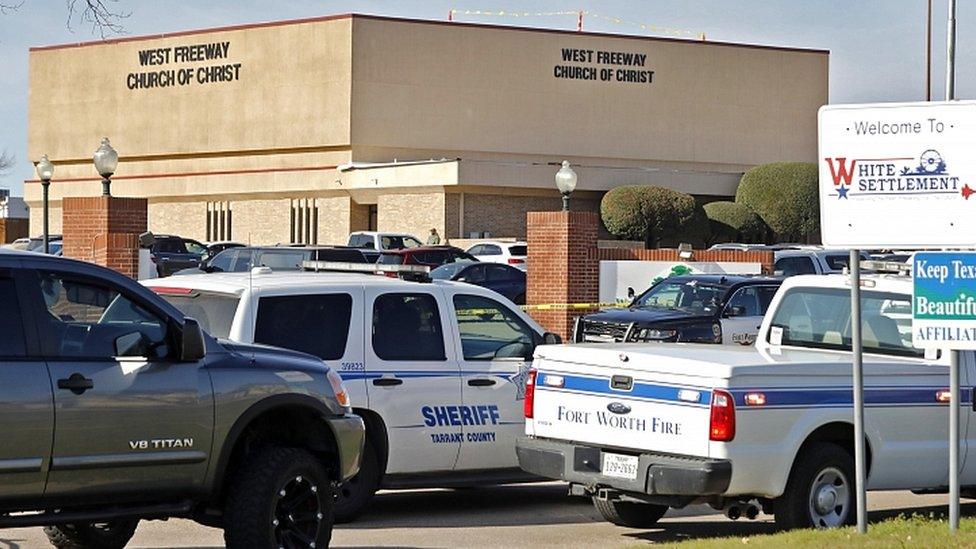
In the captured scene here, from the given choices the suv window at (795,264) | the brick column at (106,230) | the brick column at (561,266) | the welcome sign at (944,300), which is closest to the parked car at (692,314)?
the brick column at (561,266)

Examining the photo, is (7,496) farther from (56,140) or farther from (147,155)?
(56,140)

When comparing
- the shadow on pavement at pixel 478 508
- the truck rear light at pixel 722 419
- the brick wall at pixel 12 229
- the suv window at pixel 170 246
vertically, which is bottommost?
the shadow on pavement at pixel 478 508

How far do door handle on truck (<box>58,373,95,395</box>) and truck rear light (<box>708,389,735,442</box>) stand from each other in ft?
13.3

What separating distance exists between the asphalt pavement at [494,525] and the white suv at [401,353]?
1.22ft

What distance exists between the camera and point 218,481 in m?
10.1

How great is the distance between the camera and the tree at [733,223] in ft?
215

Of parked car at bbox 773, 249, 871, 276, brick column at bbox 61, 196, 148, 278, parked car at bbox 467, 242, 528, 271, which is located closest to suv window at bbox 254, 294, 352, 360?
brick column at bbox 61, 196, 148, 278

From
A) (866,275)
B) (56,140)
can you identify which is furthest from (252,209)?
(866,275)

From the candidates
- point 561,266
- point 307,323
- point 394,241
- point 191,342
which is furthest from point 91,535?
point 394,241

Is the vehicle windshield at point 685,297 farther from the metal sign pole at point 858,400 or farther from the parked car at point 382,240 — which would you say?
the parked car at point 382,240

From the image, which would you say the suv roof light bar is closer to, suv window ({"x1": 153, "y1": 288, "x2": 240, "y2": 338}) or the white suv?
the white suv

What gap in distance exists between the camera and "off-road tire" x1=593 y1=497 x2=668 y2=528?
42.1 feet

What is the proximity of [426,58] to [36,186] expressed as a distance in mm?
22806

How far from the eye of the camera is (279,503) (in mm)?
10414
